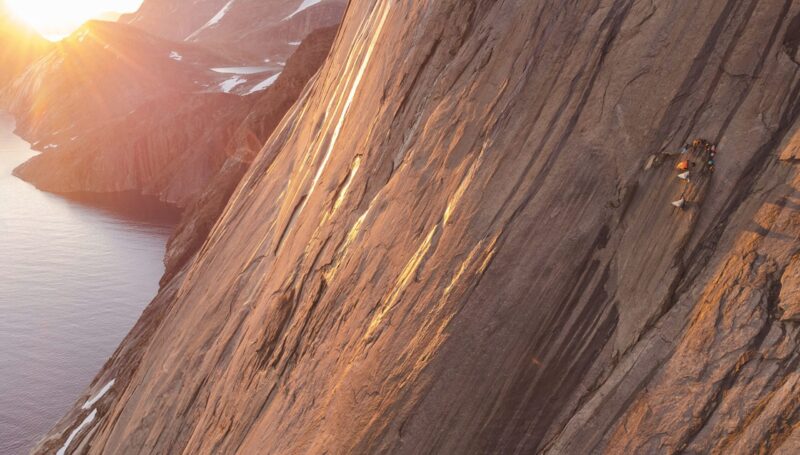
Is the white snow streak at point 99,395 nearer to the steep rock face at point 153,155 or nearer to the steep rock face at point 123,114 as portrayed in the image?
the steep rock face at point 123,114

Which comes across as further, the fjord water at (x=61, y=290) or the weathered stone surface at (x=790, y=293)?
the fjord water at (x=61, y=290)

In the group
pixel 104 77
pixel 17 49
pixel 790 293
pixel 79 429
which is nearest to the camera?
pixel 790 293

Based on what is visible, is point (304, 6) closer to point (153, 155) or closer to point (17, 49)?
point (153, 155)

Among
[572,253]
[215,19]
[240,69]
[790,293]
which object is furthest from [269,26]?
[790,293]

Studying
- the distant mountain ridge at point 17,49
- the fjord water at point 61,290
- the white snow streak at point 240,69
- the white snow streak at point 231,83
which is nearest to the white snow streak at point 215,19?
the distant mountain ridge at point 17,49

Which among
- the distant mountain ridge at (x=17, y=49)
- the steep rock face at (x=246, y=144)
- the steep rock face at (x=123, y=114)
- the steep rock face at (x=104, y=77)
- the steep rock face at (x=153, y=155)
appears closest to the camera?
the steep rock face at (x=246, y=144)

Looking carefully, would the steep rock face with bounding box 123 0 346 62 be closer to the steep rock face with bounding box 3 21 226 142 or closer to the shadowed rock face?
the steep rock face with bounding box 3 21 226 142
